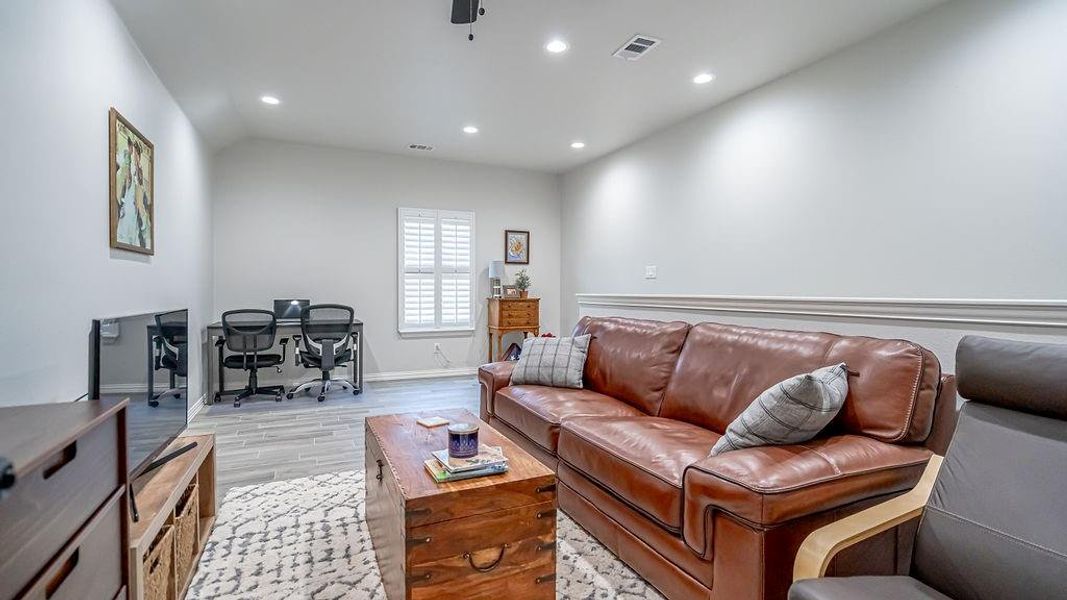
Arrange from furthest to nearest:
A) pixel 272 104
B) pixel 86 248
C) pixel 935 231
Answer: pixel 272 104
pixel 935 231
pixel 86 248

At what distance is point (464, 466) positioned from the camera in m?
1.68

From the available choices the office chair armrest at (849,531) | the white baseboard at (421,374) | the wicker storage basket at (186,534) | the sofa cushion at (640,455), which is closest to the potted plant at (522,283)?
the white baseboard at (421,374)

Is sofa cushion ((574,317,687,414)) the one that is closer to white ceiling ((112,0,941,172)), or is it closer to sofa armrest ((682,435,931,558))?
sofa armrest ((682,435,931,558))

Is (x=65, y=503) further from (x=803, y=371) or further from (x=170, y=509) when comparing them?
(x=803, y=371)

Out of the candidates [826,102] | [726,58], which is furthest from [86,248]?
[826,102]

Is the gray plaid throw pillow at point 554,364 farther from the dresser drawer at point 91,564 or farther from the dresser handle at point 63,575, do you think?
the dresser handle at point 63,575

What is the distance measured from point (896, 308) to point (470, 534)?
→ 8.59 ft

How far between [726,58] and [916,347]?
230 centimetres

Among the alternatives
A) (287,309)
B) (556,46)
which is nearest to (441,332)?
(287,309)

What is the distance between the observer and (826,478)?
1486 millimetres

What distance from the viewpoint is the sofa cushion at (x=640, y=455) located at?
1720 mm

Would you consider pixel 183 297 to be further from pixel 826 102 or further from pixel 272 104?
pixel 826 102

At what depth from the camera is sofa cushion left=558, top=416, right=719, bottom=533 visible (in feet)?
5.64

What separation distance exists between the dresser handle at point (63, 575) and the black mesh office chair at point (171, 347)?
3.76ft
